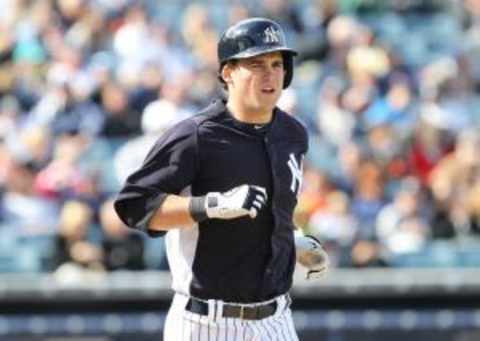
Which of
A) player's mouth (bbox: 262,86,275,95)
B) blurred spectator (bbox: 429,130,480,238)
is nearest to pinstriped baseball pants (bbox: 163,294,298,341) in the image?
player's mouth (bbox: 262,86,275,95)

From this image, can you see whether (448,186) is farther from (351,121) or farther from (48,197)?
(48,197)

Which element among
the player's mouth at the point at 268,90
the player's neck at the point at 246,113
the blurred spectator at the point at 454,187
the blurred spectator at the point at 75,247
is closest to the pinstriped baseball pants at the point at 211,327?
the player's neck at the point at 246,113

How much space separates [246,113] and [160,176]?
41 cm

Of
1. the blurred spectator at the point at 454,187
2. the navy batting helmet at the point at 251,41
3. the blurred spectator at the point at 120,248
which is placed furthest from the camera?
the blurred spectator at the point at 454,187

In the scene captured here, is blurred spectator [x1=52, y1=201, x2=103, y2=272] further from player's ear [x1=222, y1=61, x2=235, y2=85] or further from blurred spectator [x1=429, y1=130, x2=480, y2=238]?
player's ear [x1=222, y1=61, x2=235, y2=85]

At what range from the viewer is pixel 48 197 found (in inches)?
414

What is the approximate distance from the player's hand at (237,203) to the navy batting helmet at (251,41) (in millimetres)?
509

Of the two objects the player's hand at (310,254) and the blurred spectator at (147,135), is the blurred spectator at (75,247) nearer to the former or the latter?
the blurred spectator at (147,135)

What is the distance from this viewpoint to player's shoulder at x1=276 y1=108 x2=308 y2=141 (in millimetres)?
5841

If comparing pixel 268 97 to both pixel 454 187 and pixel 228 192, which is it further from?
pixel 454 187

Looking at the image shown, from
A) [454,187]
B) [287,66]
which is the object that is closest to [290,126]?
[287,66]

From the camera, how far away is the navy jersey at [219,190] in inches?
215

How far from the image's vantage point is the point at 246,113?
18.2 ft

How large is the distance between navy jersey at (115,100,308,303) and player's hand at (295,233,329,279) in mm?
228
